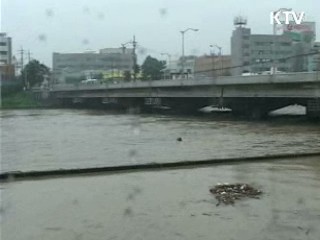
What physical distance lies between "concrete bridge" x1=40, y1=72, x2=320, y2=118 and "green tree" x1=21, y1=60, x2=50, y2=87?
27355mm

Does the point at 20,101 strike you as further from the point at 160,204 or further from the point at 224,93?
the point at 160,204

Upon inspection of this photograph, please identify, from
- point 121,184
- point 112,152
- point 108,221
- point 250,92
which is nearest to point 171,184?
point 121,184

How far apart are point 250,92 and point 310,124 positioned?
5.50 metres

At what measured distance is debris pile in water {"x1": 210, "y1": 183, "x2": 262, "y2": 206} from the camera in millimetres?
9336

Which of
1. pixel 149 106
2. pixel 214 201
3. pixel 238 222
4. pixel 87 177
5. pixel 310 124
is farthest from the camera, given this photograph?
pixel 149 106

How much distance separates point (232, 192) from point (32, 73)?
317ft

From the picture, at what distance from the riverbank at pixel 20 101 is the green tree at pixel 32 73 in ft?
24.1

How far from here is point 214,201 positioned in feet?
30.1

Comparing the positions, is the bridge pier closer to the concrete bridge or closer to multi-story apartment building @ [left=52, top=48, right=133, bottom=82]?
the concrete bridge

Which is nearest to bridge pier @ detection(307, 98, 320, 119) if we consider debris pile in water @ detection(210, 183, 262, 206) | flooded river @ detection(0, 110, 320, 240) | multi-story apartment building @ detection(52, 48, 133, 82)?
flooded river @ detection(0, 110, 320, 240)

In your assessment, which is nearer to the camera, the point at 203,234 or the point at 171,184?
the point at 203,234

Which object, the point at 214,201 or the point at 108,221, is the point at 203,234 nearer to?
the point at 108,221

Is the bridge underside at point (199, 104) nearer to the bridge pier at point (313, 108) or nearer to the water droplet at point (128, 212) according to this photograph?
the bridge pier at point (313, 108)

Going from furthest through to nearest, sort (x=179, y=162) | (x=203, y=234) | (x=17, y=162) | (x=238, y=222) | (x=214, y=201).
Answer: (x=17, y=162)
(x=179, y=162)
(x=214, y=201)
(x=238, y=222)
(x=203, y=234)
